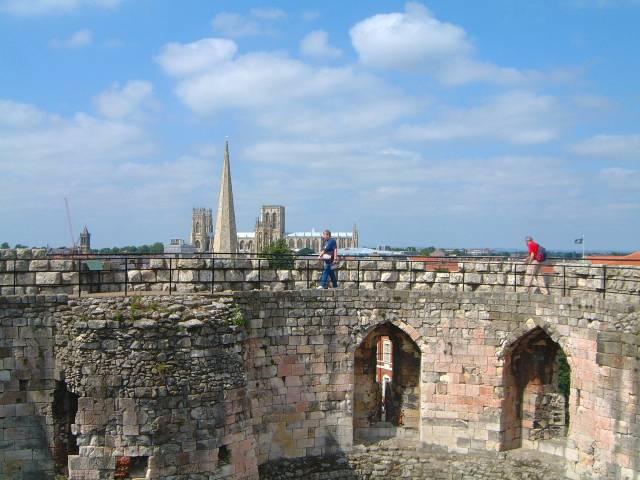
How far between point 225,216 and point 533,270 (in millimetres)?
54220

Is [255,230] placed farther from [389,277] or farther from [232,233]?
[389,277]

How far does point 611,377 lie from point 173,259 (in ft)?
29.7

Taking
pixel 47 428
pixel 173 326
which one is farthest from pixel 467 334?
pixel 47 428

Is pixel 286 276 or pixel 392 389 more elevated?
pixel 286 276

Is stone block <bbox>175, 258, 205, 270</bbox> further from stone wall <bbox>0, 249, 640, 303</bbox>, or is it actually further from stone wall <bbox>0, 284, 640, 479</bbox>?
stone wall <bbox>0, 284, 640, 479</bbox>

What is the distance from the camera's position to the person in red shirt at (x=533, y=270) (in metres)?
14.1

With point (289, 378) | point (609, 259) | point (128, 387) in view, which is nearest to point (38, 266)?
point (128, 387)

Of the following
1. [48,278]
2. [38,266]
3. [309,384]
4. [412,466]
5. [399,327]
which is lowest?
[412,466]

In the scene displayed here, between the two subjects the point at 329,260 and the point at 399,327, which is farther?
the point at 329,260

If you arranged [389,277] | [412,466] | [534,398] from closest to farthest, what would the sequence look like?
[412,466], [534,398], [389,277]

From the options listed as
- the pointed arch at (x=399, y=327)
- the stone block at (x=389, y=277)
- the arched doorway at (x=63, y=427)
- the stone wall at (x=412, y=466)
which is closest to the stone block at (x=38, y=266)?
the arched doorway at (x=63, y=427)

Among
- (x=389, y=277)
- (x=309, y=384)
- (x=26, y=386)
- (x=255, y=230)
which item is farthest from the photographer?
(x=255, y=230)

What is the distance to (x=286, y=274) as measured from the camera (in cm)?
1478

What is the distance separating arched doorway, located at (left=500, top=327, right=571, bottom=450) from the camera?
46.3 ft
